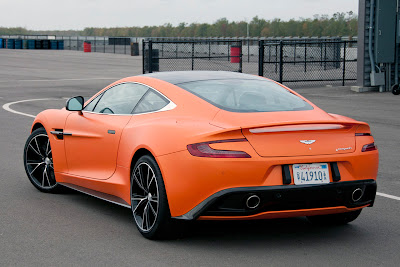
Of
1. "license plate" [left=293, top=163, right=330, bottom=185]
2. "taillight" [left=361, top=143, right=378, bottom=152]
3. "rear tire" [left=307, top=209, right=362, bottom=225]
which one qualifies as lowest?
"rear tire" [left=307, top=209, right=362, bottom=225]

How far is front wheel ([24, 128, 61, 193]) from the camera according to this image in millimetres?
8383

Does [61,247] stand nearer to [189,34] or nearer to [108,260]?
[108,260]

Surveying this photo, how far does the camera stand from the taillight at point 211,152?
226 inches

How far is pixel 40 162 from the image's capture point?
28.0 feet

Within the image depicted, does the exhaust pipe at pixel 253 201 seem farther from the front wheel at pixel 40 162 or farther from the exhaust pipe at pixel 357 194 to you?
the front wheel at pixel 40 162

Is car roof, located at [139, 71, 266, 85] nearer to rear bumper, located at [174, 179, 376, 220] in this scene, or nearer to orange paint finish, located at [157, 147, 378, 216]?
orange paint finish, located at [157, 147, 378, 216]

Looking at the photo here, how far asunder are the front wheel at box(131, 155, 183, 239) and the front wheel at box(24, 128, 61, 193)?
1978 millimetres

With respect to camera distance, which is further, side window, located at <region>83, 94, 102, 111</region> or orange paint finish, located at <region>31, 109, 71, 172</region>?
orange paint finish, located at <region>31, 109, 71, 172</region>

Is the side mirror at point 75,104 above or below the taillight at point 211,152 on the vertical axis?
above

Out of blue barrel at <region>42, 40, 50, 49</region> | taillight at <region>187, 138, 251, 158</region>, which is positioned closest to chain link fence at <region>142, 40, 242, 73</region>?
taillight at <region>187, 138, 251, 158</region>

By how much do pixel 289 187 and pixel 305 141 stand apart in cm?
41

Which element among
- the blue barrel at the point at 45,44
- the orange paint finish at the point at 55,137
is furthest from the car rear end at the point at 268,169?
the blue barrel at the point at 45,44

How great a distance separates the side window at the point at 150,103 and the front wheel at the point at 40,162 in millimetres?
1723

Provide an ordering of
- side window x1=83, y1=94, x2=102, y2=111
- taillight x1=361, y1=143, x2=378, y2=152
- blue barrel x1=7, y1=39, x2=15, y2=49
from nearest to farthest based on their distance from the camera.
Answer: taillight x1=361, y1=143, x2=378, y2=152, side window x1=83, y1=94, x2=102, y2=111, blue barrel x1=7, y1=39, x2=15, y2=49
